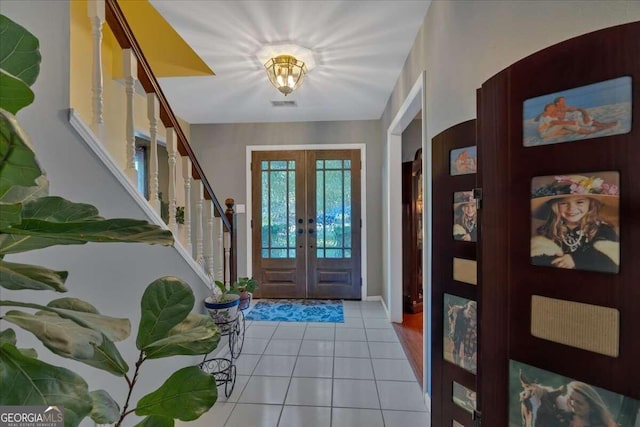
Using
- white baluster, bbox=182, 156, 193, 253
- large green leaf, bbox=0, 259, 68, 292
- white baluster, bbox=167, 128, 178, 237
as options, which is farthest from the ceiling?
large green leaf, bbox=0, 259, 68, 292

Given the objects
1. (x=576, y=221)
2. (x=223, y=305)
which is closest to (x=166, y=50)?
(x=223, y=305)

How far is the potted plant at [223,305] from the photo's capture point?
224 cm

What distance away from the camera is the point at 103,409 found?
61 cm

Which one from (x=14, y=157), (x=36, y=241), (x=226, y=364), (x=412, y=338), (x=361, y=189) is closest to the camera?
(x=14, y=157)

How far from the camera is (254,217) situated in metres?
4.58

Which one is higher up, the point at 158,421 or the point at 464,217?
the point at 464,217

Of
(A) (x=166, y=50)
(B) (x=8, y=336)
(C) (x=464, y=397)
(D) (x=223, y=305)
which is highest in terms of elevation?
(A) (x=166, y=50)

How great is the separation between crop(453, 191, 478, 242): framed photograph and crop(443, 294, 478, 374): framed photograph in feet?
0.93

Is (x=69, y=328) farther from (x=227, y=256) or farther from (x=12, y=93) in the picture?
(x=227, y=256)

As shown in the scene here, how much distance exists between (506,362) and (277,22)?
237 centimetres

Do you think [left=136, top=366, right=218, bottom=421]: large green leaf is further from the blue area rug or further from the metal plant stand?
the blue area rug

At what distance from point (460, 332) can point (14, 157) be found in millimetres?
1549

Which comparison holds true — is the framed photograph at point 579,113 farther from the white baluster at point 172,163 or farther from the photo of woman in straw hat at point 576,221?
the white baluster at point 172,163

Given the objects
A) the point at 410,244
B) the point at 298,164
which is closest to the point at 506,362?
the point at 410,244
